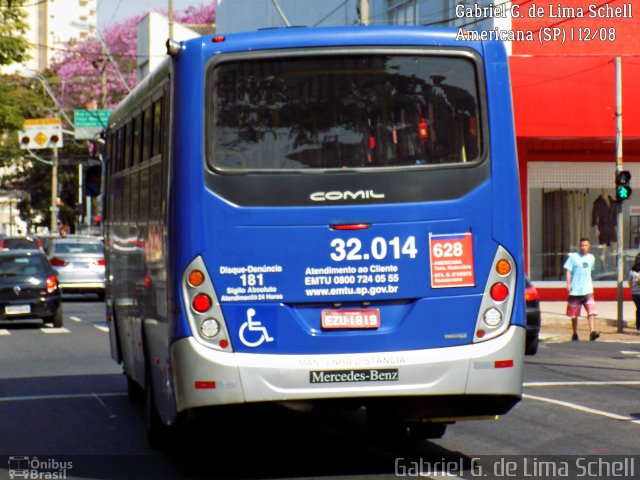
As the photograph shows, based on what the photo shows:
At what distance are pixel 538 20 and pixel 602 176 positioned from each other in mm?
4736

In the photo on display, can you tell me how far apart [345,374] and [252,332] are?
666 mm

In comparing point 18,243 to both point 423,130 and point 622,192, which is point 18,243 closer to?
point 622,192

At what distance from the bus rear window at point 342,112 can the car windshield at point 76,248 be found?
29327 mm

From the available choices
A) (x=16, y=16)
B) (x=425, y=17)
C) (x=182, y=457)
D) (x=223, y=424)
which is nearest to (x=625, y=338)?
(x=425, y=17)

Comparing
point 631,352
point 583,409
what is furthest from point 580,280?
point 583,409

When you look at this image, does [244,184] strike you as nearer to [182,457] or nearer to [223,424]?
[182,457]

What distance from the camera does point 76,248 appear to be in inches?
1500

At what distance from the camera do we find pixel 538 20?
105 ft

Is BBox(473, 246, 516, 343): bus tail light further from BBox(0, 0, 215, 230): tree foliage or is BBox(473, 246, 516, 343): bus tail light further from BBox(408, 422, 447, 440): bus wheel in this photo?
BBox(0, 0, 215, 230): tree foliage

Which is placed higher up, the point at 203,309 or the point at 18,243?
the point at 18,243

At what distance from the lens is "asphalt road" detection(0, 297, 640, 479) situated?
9719 millimetres

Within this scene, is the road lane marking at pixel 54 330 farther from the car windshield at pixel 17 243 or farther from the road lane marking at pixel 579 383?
the car windshield at pixel 17 243

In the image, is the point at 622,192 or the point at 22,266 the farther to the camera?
the point at 22,266

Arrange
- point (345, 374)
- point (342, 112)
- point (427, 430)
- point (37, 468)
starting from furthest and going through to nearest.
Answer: point (427, 430), point (37, 468), point (342, 112), point (345, 374)
